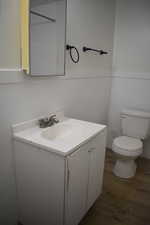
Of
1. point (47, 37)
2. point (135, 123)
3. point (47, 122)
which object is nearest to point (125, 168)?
point (135, 123)

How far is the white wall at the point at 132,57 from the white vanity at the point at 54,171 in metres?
1.35

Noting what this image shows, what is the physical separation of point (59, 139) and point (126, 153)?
110 cm

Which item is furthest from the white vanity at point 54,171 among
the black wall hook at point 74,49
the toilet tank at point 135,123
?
the toilet tank at point 135,123

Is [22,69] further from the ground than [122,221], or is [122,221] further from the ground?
[22,69]

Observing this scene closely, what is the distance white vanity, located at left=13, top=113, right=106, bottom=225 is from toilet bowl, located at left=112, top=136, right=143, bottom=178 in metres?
0.63

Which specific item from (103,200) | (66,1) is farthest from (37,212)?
(66,1)

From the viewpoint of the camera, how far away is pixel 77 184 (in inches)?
51.8

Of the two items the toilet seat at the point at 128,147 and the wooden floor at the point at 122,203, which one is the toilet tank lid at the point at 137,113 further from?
the wooden floor at the point at 122,203

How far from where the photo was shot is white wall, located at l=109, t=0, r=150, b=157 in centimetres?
244

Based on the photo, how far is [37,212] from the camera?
54.3 inches

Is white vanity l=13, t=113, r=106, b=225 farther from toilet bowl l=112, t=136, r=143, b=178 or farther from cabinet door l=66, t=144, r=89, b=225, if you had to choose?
toilet bowl l=112, t=136, r=143, b=178

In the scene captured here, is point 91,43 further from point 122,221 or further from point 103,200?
point 122,221

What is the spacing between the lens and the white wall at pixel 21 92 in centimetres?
123

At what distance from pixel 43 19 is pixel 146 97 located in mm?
1843
